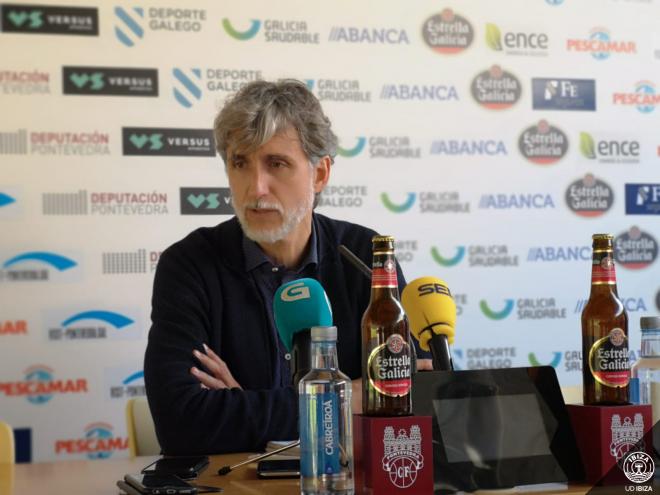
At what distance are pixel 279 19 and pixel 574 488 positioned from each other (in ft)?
9.90

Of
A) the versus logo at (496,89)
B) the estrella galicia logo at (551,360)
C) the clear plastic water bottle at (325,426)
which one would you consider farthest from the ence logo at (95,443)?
the clear plastic water bottle at (325,426)

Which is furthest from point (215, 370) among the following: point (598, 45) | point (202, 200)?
point (598, 45)

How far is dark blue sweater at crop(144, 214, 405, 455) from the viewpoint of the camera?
1.92m

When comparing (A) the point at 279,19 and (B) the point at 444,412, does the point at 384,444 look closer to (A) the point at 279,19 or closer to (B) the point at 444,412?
(B) the point at 444,412

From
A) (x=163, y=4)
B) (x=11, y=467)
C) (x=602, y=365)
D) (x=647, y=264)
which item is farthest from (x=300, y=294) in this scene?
(x=647, y=264)

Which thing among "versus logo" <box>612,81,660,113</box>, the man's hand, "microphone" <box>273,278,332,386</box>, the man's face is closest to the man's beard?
the man's face

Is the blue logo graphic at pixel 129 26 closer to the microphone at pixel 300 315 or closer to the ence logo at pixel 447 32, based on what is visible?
the ence logo at pixel 447 32

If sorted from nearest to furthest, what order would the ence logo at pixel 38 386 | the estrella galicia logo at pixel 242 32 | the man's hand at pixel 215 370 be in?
the man's hand at pixel 215 370 → the ence logo at pixel 38 386 → the estrella galicia logo at pixel 242 32

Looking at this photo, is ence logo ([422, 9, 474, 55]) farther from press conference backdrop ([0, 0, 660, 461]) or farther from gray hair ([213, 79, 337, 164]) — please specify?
gray hair ([213, 79, 337, 164])

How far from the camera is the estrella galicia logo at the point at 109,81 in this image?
361 centimetres

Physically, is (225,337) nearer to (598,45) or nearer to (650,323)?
(650,323)

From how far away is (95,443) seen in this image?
11.6ft

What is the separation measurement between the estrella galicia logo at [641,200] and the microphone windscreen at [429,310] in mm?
3120

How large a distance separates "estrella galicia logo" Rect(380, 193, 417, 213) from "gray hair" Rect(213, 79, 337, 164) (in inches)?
56.2
